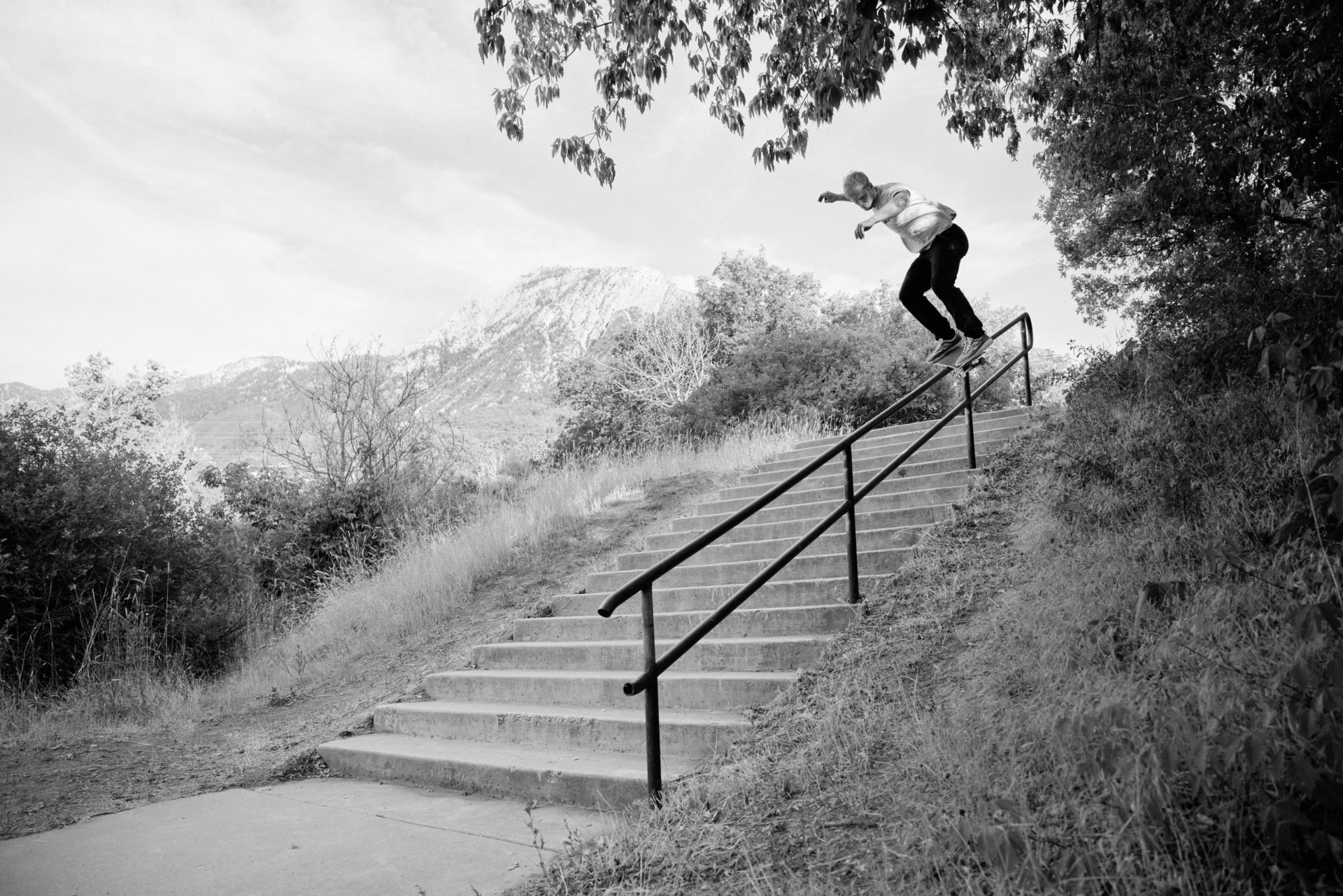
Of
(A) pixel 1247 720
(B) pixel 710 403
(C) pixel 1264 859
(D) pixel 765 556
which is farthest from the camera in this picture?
(B) pixel 710 403

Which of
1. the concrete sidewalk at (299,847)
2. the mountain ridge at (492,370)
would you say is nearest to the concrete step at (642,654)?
the concrete sidewalk at (299,847)

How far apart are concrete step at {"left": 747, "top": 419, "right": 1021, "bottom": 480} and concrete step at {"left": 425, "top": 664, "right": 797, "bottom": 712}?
10.8ft

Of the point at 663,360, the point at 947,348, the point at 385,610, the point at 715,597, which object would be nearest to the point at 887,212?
the point at 947,348

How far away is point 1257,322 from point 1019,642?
16.0ft

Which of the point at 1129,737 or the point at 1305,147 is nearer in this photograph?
the point at 1129,737

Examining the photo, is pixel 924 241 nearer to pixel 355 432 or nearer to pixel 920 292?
pixel 920 292

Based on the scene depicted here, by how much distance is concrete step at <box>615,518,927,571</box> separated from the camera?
6.87m

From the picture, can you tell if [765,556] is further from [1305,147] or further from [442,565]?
[1305,147]

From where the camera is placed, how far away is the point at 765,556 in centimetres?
779

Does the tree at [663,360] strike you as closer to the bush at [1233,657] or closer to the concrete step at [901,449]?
the concrete step at [901,449]

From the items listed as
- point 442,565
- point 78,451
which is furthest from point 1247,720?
point 78,451

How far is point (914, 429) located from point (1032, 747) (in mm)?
8538

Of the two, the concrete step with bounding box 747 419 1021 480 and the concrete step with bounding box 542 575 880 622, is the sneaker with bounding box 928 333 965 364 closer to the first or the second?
the concrete step with bounding box 747 419 1021 480

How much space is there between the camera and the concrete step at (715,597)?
6281 mm
